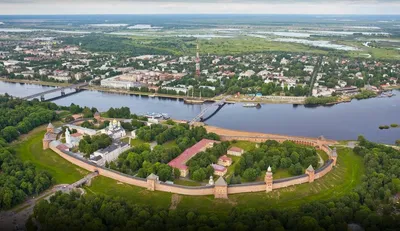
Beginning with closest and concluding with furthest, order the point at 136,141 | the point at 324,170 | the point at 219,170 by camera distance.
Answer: the point at 324,170 < the point at 219,170 < the point at 136,141

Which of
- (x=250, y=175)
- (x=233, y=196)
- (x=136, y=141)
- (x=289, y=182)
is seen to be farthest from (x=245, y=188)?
(x=136, y=141)

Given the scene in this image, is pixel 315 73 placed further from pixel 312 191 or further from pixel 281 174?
pixel 312 191

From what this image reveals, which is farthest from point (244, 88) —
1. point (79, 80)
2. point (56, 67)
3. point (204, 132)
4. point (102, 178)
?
point (56, 67)

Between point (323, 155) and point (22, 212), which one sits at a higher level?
point (323, 155)

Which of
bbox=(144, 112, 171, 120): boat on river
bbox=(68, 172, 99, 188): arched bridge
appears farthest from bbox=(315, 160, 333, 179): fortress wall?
bbox=(144, 112, 171, 120): boat on river

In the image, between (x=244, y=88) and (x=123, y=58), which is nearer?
(x=244, y=88)

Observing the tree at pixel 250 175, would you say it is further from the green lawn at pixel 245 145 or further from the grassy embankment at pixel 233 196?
the green lawn at pixel 245 145

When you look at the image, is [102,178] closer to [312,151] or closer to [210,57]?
[312,151]
